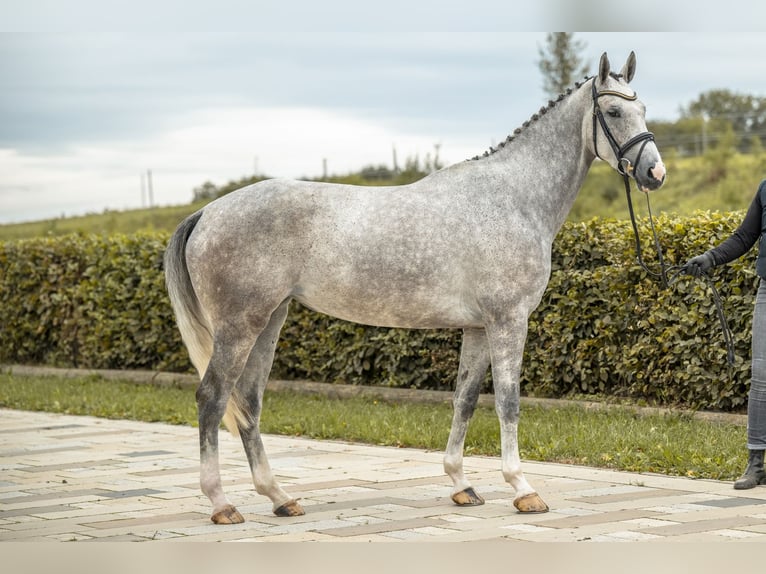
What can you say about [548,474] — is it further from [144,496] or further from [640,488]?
[144,496]

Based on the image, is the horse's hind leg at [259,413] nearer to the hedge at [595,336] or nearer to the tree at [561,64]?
the hedge at [595,336]

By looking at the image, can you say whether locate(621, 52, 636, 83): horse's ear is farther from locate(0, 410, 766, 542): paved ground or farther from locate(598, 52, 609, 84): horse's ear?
locate(0, 410, 766, 542): paved ground

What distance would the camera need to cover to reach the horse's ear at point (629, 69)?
6156 millimetres

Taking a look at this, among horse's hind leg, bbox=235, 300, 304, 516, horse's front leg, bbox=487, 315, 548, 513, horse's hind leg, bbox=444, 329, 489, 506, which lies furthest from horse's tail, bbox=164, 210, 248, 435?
horse's front leg, bbox=487, 315, 548, 513

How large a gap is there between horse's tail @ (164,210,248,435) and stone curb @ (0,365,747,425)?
14.4 feet

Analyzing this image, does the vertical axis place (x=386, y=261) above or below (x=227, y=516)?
above

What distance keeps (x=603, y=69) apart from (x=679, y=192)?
974 inches

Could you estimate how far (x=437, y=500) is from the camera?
639 cm

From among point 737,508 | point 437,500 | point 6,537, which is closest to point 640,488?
point 737,508

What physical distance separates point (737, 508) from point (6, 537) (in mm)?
3859

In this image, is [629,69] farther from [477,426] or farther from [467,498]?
[477,426]

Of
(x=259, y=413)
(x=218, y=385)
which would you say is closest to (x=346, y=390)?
(x=259, y=413)

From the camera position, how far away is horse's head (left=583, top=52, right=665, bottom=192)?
593 centimetres

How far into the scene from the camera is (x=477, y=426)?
353 inches
